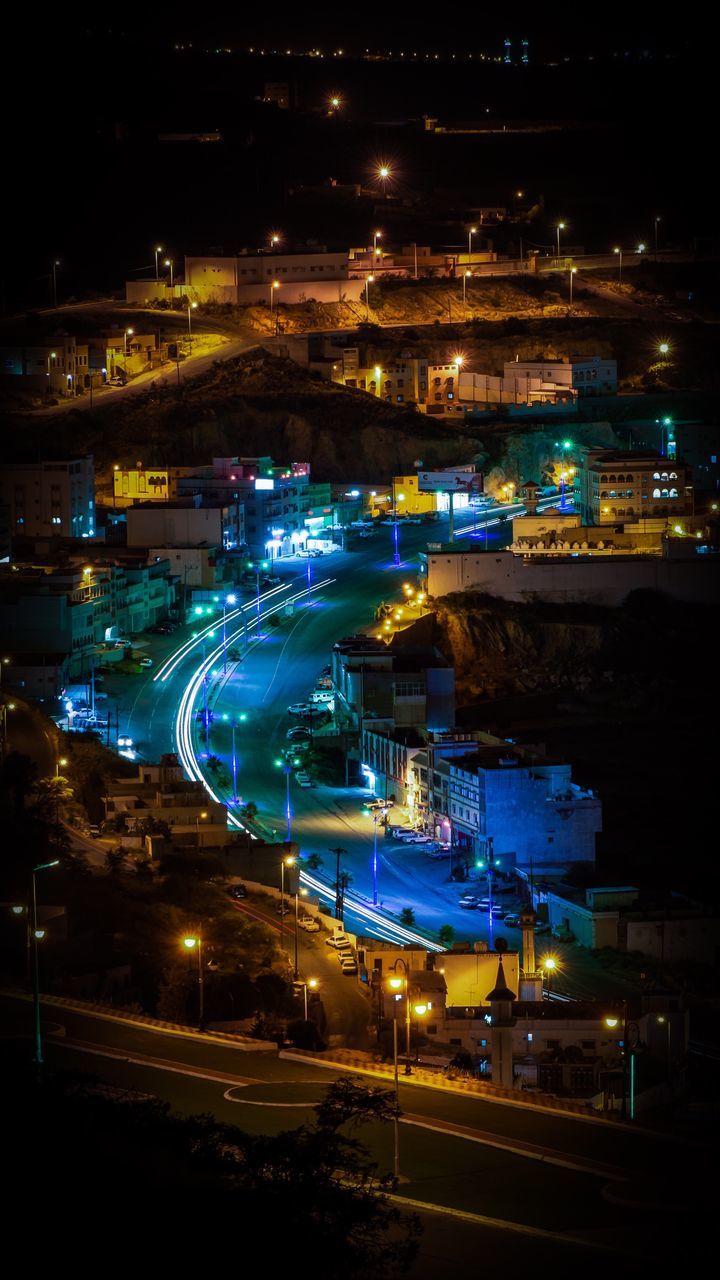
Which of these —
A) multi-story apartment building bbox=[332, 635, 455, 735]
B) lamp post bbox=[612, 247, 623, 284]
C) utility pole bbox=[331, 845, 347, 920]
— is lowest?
utility pole bbox=[331, 845, 347, 920]

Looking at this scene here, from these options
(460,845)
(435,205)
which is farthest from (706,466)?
(435,205)

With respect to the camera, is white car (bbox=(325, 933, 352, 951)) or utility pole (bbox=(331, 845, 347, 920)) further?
utility pole (bbox=(331, 845, 347, 920))

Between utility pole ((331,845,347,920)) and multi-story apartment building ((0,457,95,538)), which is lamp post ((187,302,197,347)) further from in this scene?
utility pole ((331,845,347,920))

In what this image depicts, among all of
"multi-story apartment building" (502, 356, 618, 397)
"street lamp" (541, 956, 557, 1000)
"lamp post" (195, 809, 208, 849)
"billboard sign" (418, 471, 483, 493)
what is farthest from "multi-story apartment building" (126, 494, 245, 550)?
"street lamp" (541, 956, 557, 1000)

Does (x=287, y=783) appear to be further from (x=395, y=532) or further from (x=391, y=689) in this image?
(x=395, y=532)

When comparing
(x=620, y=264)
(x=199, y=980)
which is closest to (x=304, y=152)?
(x=620, y=264)

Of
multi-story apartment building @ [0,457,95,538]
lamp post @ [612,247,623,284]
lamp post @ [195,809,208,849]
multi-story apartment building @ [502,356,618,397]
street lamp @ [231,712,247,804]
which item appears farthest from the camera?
lamp post @ [612,247,623,284]

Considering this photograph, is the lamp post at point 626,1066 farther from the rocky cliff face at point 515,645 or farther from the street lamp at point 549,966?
the rocky cliff face at point 515,645
